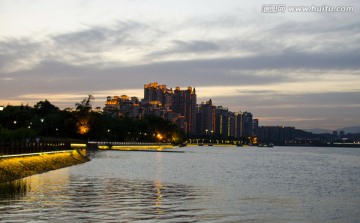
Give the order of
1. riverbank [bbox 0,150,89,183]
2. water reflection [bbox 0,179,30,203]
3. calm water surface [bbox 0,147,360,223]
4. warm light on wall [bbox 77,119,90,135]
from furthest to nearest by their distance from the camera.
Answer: warm light on wall [bbox 77,119,90,135] < riverbank [bbox 0,150,89,183] < water reflection [bbox 0,179,30,203] < calm water surface [bbox 0,147,360,223]

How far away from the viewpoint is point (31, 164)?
61.6 metres

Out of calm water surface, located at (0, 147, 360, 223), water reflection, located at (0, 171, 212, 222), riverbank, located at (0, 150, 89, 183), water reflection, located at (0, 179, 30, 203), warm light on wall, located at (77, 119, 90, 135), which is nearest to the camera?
water reflection, located at (0, 171, 212, 222)

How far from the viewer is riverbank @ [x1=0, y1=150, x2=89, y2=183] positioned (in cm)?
4992

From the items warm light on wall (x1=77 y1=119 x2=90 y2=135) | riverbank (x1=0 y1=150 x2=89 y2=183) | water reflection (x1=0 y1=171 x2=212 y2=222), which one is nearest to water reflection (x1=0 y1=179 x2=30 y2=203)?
water reflection (x1=0 y1=171 x2=212 y2=222)

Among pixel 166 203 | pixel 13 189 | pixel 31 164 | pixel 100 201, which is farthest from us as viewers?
pixel 31 164

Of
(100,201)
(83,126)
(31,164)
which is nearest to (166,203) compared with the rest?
(100,201)

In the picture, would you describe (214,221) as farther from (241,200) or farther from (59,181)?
(59,181)

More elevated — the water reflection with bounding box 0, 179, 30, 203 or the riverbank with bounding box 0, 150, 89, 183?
the riverbank with bounding box 0, 150, 89, 183

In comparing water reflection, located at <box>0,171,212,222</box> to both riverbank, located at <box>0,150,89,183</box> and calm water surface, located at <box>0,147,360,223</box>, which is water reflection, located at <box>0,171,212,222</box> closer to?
calm water surface, located at <box>0,147,360,223</box>

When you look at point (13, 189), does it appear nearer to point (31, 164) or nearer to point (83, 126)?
point (31, 164)

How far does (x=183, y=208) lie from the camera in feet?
112

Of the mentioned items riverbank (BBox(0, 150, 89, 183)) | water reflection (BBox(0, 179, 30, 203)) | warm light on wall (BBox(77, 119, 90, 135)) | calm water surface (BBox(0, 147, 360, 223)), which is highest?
warm light on wall (BBox(77, 119, 90, 135))

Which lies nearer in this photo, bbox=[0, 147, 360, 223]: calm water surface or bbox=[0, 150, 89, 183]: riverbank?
bbox=[0, 147, 360, 223]: calm water surface

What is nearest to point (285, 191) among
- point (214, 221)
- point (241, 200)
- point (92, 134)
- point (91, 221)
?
point (241, 200)
